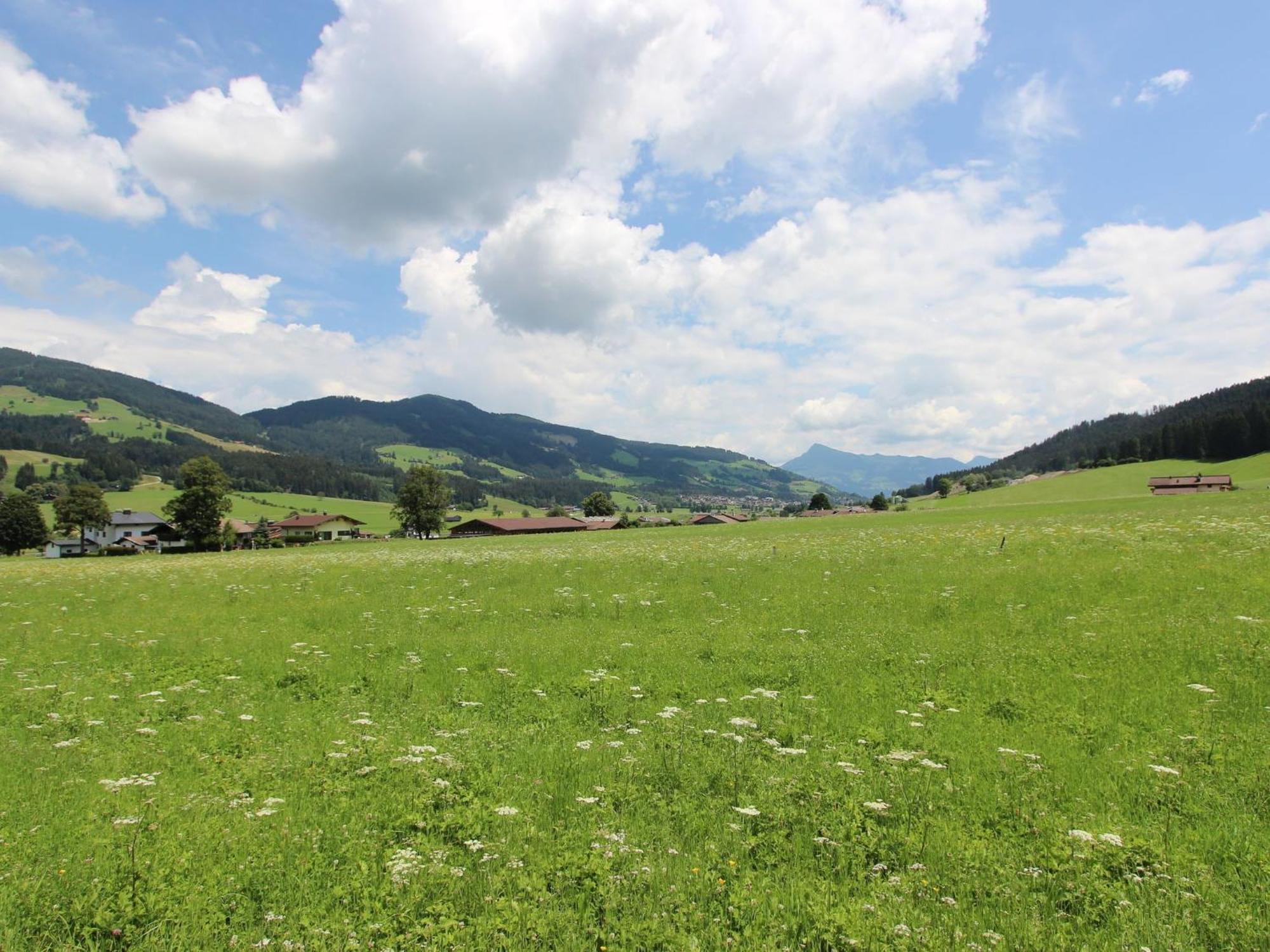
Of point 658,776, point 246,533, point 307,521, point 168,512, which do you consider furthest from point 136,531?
point 658,776

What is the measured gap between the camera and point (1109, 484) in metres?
115

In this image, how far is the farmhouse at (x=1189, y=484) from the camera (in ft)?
292

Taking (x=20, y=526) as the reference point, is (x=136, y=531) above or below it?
below

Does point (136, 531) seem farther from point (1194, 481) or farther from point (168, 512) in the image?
point (1194, 481)

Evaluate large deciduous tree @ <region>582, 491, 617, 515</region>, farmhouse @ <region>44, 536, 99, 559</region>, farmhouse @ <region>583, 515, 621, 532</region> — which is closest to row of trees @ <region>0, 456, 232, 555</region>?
farmhouse @ <region>44, 536, 99, 559</region>

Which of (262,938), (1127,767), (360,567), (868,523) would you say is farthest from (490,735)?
(868,523)

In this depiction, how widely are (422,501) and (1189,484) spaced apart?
409ft

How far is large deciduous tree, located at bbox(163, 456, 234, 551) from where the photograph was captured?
82.6m

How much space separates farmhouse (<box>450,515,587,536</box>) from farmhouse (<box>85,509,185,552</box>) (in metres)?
70.8

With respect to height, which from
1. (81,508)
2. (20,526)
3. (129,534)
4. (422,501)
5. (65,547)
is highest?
(422,501)

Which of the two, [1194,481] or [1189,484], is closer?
[1189,484]

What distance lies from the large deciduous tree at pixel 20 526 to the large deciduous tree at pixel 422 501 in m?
64.0

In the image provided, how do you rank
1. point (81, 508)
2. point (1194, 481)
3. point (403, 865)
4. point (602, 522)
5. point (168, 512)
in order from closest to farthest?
point (403, 865) → point (168, 512) → point (1194, 481) → point (81, 508) → point (602, 522)

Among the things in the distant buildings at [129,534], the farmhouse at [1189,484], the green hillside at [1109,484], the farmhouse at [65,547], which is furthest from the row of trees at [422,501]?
the farmhouse at [1189,484]
